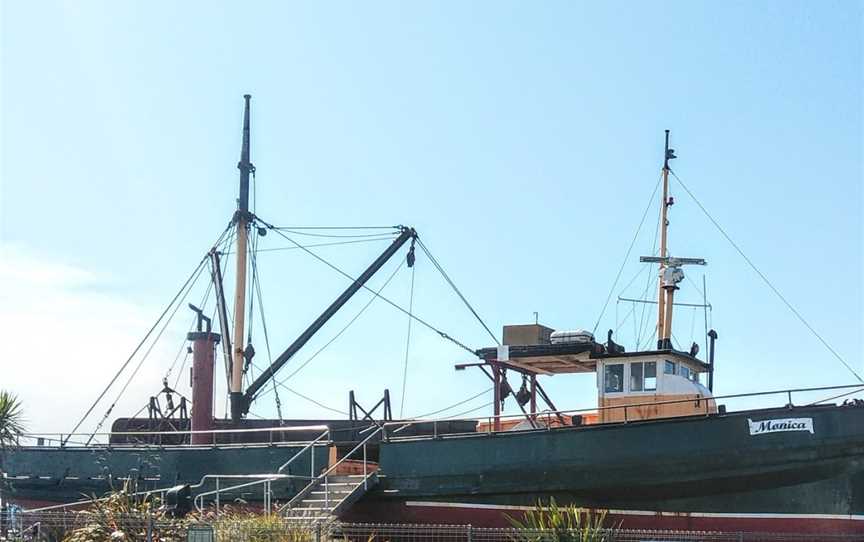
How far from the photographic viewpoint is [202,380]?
2600 cm

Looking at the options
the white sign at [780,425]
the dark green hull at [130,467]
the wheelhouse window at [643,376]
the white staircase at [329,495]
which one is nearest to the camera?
the white sign at [780,425]

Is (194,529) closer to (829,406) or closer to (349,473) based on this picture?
(349,473)

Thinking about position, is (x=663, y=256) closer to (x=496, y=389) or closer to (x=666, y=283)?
(x=666, y=283)

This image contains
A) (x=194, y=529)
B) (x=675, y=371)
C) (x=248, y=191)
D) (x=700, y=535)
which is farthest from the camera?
(x=248, y=191)

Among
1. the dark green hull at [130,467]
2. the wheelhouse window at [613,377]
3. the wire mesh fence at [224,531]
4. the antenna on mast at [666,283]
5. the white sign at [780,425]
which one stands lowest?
the wire mesh fence at [224,531]

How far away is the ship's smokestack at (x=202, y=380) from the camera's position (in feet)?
84.1

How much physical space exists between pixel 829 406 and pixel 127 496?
1227 cm

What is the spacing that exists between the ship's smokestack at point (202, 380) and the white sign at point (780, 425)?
12.6 m

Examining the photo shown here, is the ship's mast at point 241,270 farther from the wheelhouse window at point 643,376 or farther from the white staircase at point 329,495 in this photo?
the wheelhouse window at point 643,376

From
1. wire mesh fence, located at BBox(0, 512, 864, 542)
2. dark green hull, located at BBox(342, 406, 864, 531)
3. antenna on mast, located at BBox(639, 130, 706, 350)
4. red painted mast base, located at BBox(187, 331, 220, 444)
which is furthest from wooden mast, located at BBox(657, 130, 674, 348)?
red painted mast base, located at BBox(187, 331, 220, 444)

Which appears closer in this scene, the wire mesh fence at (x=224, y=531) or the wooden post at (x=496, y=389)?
the wire mesh fence at (x=224, y=531)

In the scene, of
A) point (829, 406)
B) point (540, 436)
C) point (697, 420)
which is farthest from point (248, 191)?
point (829, 406)

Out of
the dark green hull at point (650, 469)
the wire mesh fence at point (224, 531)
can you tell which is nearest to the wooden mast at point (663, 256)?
the dark green hull at point (650, 469)

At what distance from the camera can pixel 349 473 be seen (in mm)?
22609
